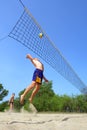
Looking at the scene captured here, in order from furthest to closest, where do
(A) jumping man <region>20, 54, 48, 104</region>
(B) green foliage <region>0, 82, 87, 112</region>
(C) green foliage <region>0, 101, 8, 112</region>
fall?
(C) green foliage <region>0, 101, 8, 112</region>
(B) green foliage <region>0, 82, 87, 112</region>
(A) jumping man <region>20, 54, 48, 104</region>

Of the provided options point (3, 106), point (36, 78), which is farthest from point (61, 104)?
point (36, 78)

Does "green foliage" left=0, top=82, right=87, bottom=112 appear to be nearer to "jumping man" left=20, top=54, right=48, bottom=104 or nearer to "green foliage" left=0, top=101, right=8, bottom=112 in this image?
"green foliage" left=0, top=101, right=8, bottom=112

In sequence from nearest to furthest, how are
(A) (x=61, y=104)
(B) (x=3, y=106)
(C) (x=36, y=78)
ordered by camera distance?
(C) (x=36, y=78) → (A) (x=61, y=104) → (B) (x=3, y=106)

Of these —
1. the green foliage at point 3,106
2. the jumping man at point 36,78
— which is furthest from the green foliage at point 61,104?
the jumping man at point 36,78

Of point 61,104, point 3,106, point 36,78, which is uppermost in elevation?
point 3,106

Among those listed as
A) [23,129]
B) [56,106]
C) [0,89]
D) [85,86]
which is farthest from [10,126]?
[0,89]

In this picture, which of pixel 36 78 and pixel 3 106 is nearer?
pixel 36 78

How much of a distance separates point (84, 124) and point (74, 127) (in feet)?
1.49

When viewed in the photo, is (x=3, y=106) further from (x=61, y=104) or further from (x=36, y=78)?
(x=36, y=78)

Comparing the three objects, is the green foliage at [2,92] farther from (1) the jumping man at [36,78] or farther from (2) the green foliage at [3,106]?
(1) the jumping man at [36,78]

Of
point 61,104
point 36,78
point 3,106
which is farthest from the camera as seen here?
point 3,106

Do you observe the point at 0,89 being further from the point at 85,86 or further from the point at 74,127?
the point at 74,127

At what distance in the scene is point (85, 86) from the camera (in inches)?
Result: 1001

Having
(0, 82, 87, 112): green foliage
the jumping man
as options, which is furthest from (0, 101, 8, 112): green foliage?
the jumping man
